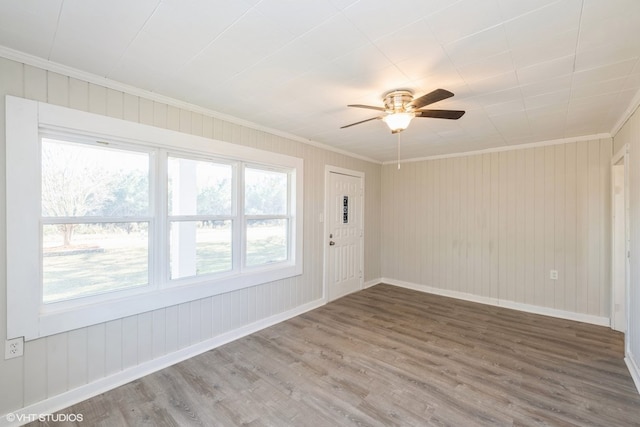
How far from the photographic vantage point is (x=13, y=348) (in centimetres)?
185

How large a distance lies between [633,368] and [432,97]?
293cm

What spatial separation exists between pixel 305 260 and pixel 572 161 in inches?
152

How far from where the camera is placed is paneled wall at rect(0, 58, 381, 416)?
186cm

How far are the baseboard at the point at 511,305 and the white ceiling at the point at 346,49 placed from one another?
2536 mm

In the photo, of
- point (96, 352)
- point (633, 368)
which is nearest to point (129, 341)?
point (96, 352)

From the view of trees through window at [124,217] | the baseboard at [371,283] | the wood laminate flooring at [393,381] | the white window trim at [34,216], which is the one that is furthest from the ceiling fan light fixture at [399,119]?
the baseboard at [371,283]

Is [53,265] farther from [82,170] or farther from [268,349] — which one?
[268,349]

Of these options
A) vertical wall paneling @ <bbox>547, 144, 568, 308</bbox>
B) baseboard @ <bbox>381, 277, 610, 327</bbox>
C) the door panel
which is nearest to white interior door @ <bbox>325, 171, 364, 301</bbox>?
the door panel

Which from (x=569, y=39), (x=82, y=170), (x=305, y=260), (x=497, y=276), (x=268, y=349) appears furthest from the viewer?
(x=497, y=276)

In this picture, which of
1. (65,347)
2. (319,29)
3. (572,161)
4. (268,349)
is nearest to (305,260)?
(268,349)

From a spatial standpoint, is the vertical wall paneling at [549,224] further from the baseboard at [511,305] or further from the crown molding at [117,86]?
the crown molding at [117,86]

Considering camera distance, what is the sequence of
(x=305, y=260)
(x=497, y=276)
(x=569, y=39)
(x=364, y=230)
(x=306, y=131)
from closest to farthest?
(x=569, y=39) → (x=306, y=131) → (x=305, y=260) → (x=497, y=276) → (x=364, y=230)

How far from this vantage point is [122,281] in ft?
7.86

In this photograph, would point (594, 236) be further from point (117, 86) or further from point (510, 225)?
point (117, 86)
